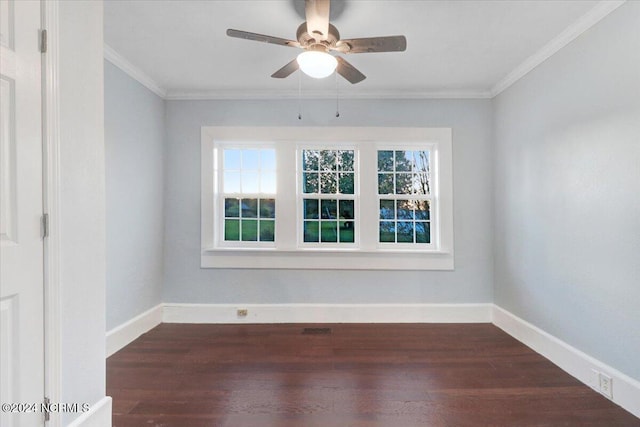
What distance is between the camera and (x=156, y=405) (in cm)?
188

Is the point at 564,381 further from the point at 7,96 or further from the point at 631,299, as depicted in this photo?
the point at 7,96

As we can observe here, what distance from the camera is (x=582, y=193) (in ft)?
7.03

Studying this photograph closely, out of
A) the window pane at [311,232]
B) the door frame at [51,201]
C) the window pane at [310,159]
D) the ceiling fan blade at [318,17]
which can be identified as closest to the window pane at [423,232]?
the window pane at [311,232]

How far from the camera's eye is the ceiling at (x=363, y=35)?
200cm

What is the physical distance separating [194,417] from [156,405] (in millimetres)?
319

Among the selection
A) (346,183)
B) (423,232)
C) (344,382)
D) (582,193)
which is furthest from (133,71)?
(582,193)

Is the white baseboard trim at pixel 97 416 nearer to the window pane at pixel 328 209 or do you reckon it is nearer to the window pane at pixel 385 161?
the window pane at pixel 328 209

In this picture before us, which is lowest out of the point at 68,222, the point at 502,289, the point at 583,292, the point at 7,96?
the point at 502,289

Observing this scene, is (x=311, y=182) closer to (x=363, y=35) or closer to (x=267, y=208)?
(x=267, y=208)

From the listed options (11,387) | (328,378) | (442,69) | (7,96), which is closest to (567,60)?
(442,69)

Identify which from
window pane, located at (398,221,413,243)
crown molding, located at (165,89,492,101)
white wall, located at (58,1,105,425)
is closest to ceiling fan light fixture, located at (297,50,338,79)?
white wall, located at (58,1,105,425)

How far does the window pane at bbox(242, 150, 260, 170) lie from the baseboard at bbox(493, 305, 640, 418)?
124 inches

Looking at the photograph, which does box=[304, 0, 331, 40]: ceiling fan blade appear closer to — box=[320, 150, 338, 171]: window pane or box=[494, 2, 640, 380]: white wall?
box=[320, 150, 338, 171]: window pane

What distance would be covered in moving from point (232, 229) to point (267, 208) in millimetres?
489
